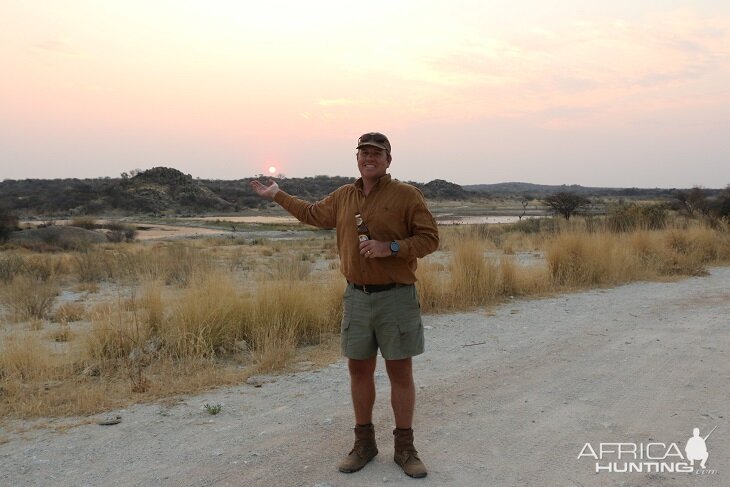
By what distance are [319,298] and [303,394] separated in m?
2.65

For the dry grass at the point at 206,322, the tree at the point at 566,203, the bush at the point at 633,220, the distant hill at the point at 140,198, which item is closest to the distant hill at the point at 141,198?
the distant hill at the point at 140,198

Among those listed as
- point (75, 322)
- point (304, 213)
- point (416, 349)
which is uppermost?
point (304, 213)

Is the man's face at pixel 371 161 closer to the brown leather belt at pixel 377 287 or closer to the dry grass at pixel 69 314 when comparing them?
the brown leather belt at pixel 377 287

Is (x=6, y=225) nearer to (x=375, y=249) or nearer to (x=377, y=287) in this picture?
(x=377, y=287)

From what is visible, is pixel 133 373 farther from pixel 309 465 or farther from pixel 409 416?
pixel 409 416

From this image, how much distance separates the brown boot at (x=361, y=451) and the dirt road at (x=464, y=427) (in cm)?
6

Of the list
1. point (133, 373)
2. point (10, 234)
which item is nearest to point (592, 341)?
point (133, 373)

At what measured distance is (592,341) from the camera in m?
6.91

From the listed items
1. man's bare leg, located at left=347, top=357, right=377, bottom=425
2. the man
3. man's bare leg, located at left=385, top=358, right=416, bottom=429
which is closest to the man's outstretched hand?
the man

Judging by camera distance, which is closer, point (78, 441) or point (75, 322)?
point (78, 441)

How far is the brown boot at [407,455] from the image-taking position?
11.8 ft

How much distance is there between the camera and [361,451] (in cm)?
379

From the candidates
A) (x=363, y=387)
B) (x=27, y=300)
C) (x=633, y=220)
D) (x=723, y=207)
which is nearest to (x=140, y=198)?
(x=723, y=207)

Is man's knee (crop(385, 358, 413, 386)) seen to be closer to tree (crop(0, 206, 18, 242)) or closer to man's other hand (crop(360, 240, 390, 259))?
man's other hand (crop(360, 240, 390, 259))
